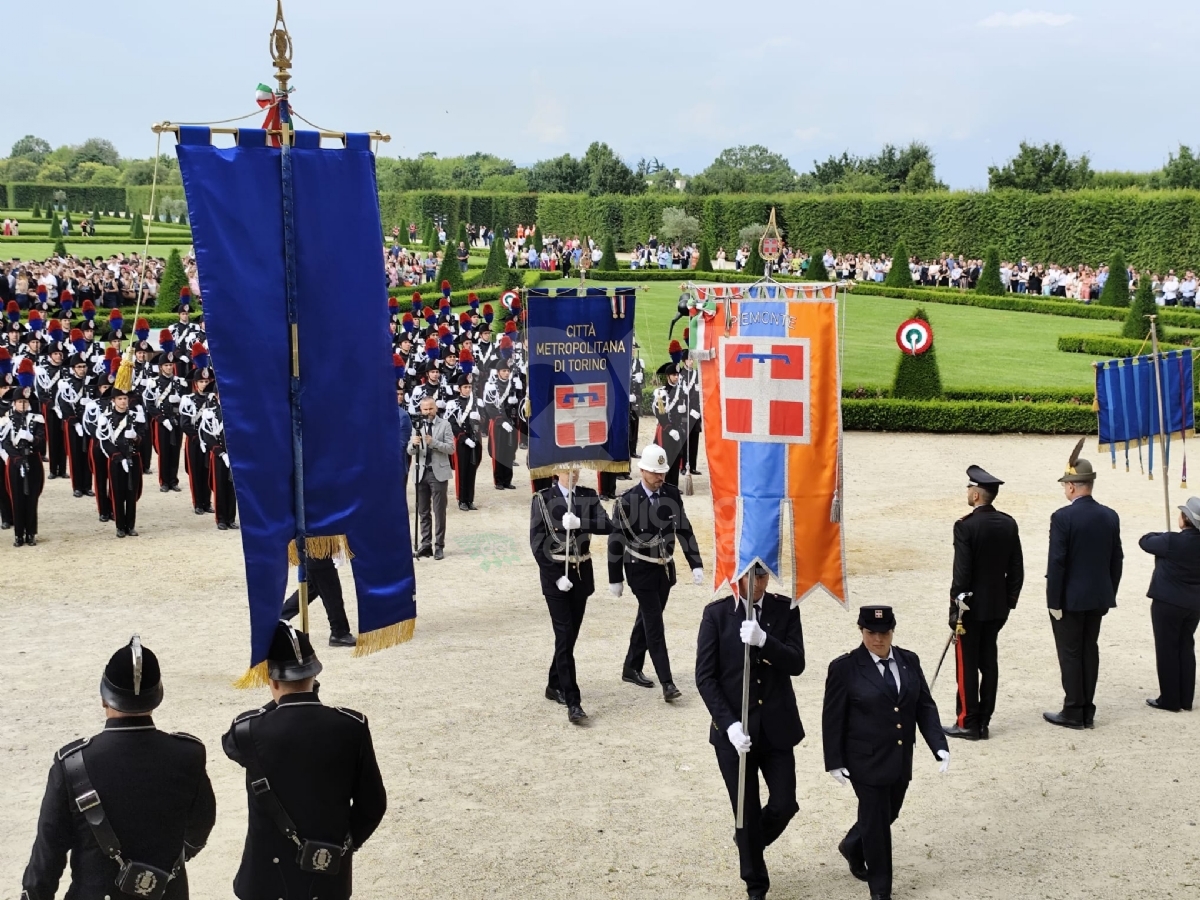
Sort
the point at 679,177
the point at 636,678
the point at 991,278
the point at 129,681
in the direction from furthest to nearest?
the point at 679,177
the point at 991,278
the point at 636,678
the point at 129,681

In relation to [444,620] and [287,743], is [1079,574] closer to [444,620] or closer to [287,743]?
[444,620]

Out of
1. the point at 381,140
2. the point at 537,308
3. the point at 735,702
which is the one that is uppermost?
the point at 381,140

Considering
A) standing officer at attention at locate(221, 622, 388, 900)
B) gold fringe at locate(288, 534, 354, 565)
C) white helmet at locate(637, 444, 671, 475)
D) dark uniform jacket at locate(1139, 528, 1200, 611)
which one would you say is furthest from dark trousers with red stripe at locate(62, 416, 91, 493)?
dark uniform jacket at locate(1139, 528, 1200, 611)

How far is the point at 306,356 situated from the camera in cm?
707

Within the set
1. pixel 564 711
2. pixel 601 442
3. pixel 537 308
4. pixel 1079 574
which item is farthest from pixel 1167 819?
pixel 537 308

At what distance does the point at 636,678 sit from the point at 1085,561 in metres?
3.61

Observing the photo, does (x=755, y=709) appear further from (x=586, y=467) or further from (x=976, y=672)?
(x=586, y=467)

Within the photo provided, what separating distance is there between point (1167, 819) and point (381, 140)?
6.27m

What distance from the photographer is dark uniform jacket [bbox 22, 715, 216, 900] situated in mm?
4883

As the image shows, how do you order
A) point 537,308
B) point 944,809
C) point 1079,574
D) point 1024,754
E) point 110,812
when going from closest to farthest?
point 110,812, point 944,809, point 1024,754, point 1079,574, point 537,308

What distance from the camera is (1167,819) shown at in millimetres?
8062

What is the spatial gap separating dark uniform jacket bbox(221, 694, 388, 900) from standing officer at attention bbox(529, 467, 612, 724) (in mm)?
4426

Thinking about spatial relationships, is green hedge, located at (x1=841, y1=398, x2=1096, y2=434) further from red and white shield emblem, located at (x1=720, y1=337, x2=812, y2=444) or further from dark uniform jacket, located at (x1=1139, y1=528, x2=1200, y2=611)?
red and white shield emblem, located at (x1=720, y1=337, x2=812, y2=444)

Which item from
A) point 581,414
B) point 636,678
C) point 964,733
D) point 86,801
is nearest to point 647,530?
point 636,678
